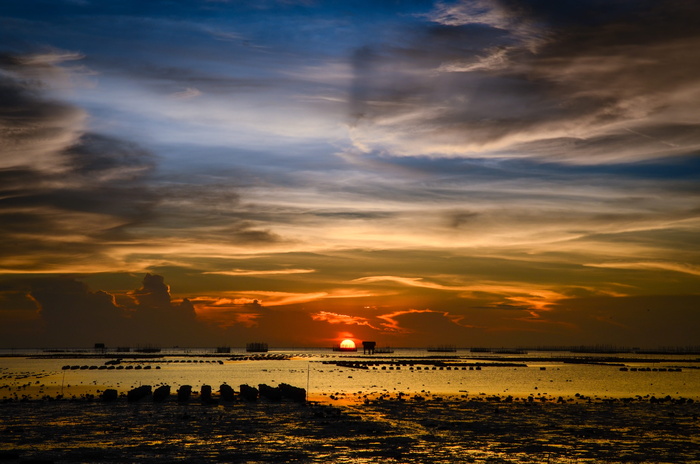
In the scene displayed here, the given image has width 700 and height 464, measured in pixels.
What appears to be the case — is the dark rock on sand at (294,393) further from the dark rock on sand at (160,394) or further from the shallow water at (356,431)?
the dark rock on sand at (160,394)

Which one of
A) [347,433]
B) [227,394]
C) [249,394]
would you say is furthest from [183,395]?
[347,433]

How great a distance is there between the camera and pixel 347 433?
44.1m

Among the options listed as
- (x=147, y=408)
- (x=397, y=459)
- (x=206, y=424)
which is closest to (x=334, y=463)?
(x=397, y=459)

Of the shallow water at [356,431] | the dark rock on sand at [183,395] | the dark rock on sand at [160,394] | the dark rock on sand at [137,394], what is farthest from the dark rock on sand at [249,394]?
the dark rock on sand at [137,394]

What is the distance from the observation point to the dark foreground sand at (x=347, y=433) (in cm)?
3631

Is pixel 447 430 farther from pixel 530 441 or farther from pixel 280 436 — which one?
pixel 280 436

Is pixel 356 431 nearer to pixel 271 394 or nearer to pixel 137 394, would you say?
pixel 271 394

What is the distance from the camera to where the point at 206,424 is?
4866cm

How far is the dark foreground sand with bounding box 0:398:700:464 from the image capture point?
36.3m

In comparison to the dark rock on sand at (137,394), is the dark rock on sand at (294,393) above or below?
above

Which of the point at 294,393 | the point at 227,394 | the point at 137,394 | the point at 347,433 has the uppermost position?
the point at 294,393

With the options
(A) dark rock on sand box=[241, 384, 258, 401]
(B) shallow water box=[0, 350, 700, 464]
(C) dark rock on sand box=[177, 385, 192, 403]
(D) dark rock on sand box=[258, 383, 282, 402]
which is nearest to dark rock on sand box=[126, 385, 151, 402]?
(B) shallow water box=[0, 350, 700, 464]

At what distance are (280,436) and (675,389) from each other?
75906 mm

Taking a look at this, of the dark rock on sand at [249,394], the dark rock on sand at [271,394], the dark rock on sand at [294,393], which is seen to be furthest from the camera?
the dark rock on sand at [271,394]
